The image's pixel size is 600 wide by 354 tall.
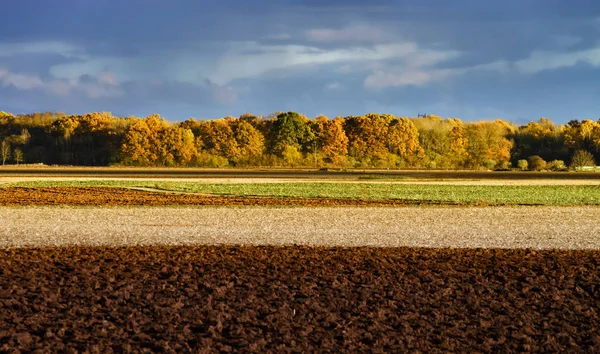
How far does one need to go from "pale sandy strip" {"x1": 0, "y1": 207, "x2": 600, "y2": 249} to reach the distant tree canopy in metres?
58.6

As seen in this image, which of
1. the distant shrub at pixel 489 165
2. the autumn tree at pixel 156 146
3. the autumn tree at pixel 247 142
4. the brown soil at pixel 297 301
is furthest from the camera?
the autumn tree at pixel 247 142

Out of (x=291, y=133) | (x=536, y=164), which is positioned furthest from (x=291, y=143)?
(x=536, y=164)

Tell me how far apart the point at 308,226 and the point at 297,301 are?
29.9 feet

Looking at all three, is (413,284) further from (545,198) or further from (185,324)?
(545,198)

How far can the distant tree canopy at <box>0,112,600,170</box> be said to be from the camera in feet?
277

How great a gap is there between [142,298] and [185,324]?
4.75 ft

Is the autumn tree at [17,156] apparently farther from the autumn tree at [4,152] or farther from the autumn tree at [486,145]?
the autumn tree at [486,145]

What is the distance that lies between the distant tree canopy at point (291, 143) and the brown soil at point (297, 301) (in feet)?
226

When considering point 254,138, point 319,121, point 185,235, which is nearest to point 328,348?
point 185,235

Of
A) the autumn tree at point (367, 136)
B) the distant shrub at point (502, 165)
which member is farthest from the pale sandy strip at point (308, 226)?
the autumn tree at point (367, 136)

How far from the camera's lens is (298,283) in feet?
34.1

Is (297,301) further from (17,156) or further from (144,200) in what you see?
(17,156)

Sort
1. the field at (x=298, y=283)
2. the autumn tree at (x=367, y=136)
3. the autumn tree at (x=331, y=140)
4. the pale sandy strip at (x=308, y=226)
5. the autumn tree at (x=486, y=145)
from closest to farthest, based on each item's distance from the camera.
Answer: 1. the field at (x=298, y=283)
2. the pale sandy strip at (x=308, y=226)
3. the autumn tree at (x=486, y=145)
4. the autumn tree at (x=331, y=140)
5. the autumn tree at (x=367, y=136)

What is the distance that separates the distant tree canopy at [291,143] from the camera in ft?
277
